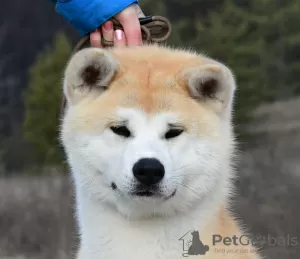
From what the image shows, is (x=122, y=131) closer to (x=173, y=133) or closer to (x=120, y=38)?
(x=173, y=133)

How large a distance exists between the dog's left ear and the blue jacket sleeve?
1.73ft

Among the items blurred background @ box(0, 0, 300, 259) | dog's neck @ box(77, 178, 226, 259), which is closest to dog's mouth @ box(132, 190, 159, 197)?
dog's neck @ box(77, 178, 226, 259)

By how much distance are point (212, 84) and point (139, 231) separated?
0.68m

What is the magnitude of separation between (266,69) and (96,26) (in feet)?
29.6

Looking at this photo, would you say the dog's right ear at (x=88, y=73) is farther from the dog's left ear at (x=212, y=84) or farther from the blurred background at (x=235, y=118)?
the blurred background at (x=235, y=118)

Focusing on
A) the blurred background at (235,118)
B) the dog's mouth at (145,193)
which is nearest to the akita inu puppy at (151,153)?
the dog's mouth at (145,193)

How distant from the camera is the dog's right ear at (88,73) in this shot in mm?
2838

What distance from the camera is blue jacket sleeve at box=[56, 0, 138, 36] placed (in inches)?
124

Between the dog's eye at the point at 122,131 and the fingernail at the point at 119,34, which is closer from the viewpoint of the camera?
the dog's eye at the point at 122,131

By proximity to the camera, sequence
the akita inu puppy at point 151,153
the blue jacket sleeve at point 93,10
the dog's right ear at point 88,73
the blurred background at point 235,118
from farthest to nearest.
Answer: the blurred background at point 235,118 < the blue jacket sleeve at point 93,10 < the dog's right ear at point 88,73 < the akita inu puppy at point 151,153

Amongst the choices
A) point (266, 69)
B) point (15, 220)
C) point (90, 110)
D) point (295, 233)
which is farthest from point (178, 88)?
point (266, 69)

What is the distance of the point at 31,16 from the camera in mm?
15102
